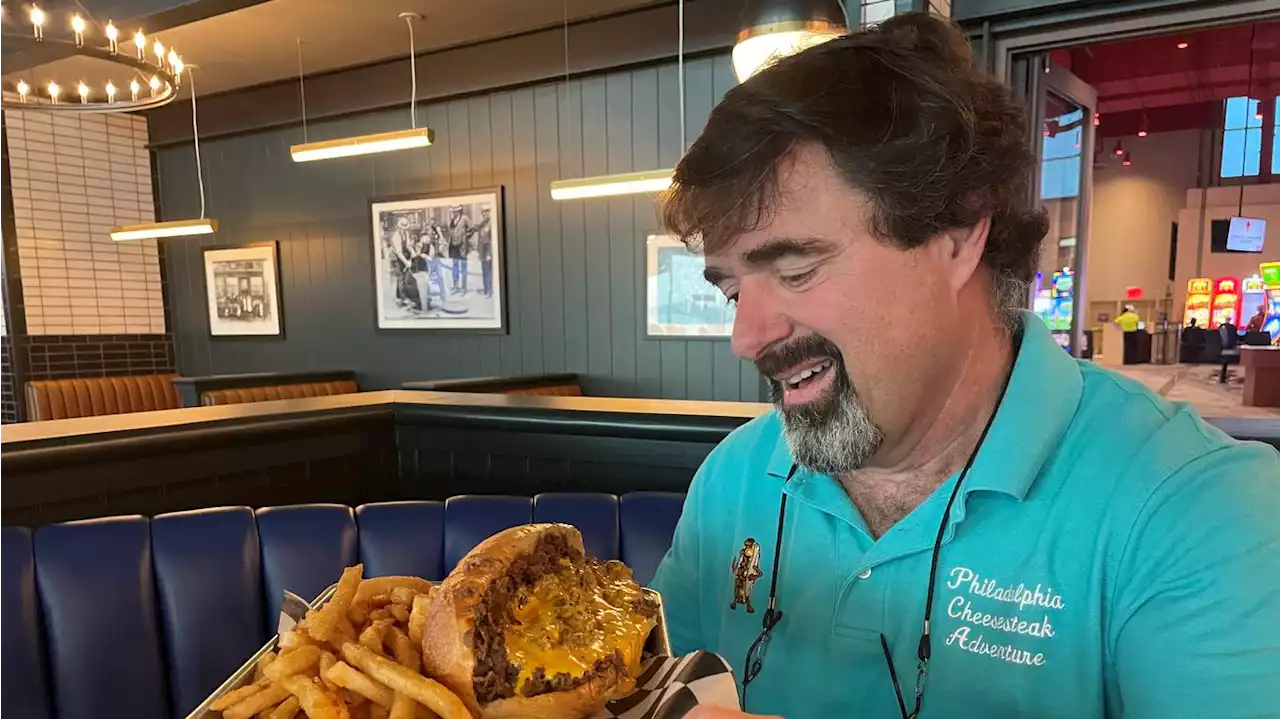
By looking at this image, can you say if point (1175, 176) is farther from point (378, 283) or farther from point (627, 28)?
point (378, 283)

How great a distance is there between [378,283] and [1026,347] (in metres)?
6.71

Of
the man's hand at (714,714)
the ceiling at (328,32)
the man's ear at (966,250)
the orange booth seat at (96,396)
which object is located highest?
the ceiling at (328,32)

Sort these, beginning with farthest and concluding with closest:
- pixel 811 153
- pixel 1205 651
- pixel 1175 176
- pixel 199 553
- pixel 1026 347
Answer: pixel 1175 176 < pixel 199 553 < pixel 1026 347 < pixel 811 153 < pixel 1205 651

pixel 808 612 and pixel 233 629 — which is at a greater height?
pixel 808 612

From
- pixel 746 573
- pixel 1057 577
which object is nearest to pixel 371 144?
pixel 746 573

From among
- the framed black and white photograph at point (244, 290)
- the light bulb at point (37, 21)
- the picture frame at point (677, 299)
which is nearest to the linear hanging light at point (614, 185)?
the picture frame at point (677, 299)

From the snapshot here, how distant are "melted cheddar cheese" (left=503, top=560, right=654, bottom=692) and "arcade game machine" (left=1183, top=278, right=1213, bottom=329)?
60.8 feet

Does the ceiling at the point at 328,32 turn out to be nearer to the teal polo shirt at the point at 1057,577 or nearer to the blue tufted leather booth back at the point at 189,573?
the blue tufted leather booth back at the point at 189,573

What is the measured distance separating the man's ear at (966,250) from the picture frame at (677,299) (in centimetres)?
441

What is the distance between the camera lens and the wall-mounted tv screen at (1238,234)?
1527cm

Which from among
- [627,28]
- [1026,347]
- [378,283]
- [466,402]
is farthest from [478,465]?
[378,283]

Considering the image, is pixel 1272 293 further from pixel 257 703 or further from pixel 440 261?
pixel 257 703

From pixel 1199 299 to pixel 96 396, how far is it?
19.0 meters

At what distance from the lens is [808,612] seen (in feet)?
3.61
